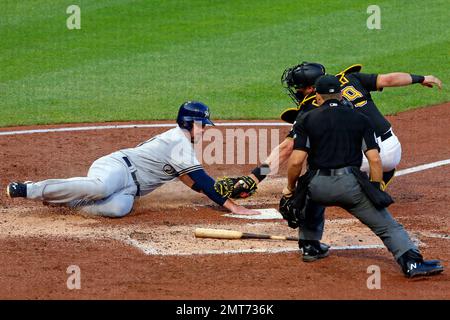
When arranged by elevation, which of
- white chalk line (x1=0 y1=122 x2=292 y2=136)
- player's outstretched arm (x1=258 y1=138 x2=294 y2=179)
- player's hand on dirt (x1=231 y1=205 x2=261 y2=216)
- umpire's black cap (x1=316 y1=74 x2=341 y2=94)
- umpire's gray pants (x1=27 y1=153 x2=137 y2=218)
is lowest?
player's hand on dirt (x1=231 y1=205 x2=261 y2=216)

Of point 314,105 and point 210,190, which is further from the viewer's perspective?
point 210,190

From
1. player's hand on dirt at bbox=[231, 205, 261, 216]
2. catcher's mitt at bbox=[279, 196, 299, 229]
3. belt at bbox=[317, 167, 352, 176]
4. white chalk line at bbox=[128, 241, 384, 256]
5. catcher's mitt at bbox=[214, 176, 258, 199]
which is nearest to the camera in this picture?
belt at bbox=[317, 167, 352, 176]

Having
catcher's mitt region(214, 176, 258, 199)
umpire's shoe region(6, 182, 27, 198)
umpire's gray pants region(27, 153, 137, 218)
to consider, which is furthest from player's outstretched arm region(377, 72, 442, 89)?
umpire's shoe region(6, 182, 27, 198)

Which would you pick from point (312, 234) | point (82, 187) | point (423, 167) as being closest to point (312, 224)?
Result: point (312, 234)

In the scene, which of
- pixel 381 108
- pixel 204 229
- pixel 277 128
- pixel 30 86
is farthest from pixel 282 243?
pixel 30 86

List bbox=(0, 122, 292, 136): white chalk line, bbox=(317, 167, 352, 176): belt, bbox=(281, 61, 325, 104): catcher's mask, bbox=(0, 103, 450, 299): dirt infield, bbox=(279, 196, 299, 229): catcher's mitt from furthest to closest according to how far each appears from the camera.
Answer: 1. bbox=(0, 122, 292, 136): white chalk line
2. bbox=(281, 61, 325, 104): catcher's mask
3. bbox=(279, 196, 299, 229): catcher's mitt
4. bbox=(317, 167, 352, 176): belt
5. bbox=(0, 103, 450, 299): dirt infield

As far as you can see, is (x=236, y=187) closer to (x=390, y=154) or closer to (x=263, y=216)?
(x=263, y=216)

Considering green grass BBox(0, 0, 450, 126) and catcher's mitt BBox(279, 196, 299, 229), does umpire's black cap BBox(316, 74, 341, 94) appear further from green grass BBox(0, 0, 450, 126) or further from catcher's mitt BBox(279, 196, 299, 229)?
green grass BBox(0, 0, 450, 126)

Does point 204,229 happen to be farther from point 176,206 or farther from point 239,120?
point 239,120
